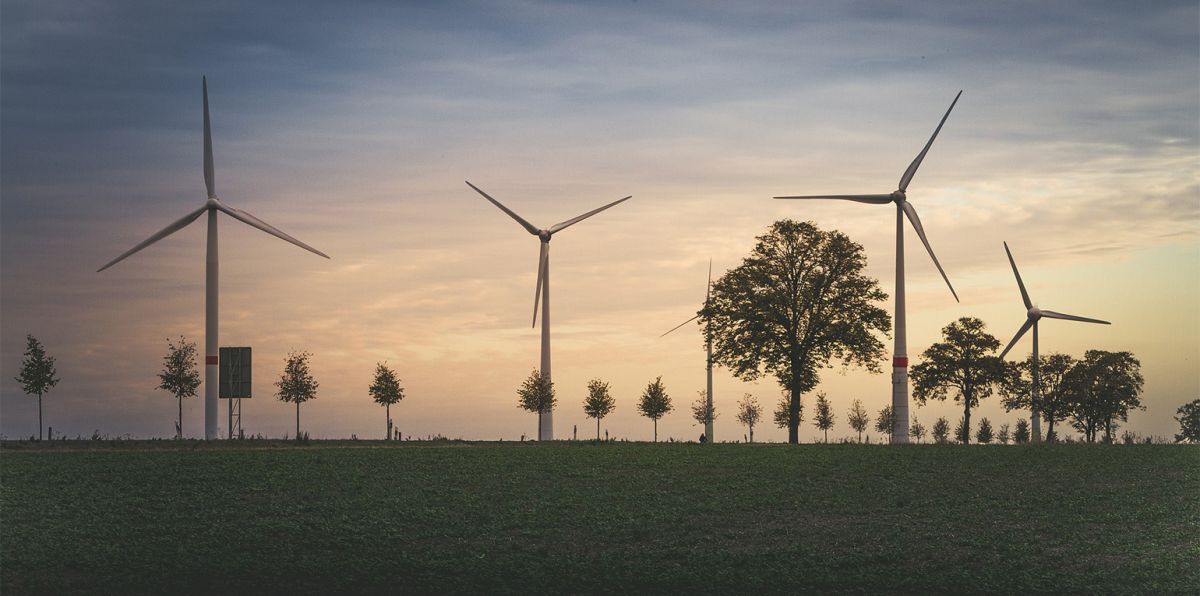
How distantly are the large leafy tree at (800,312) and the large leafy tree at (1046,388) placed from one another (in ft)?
100

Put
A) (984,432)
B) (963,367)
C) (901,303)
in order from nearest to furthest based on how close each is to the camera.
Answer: (901,303) < (963,367) < (984,432)

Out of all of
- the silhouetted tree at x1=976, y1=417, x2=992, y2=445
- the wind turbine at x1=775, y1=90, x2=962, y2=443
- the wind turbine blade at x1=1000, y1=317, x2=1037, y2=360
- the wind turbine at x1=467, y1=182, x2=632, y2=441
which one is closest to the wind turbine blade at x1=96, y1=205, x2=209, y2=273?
the wind turbine at x1=467, y1=182, x2=632, y2=441

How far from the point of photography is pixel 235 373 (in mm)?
77125

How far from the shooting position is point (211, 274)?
3105 inches

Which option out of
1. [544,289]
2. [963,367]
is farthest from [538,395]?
[963,367]

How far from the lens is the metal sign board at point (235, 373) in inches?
3017

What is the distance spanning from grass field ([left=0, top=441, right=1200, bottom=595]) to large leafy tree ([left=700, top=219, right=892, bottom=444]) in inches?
945

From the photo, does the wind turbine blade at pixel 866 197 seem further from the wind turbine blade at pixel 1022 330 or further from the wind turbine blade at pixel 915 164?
the wind turbine blade at pixel 1022 330

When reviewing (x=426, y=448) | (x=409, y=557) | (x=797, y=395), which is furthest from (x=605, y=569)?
(x=797, y=395)

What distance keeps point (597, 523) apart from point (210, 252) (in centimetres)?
4767

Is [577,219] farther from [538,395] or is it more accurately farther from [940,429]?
[940,429]

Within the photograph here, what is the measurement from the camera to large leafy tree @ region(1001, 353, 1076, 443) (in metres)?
107

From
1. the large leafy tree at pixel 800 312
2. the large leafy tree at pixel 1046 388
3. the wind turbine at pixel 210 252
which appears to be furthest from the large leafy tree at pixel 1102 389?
the wind turbine at pixel 210 252

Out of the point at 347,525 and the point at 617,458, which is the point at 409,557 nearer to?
the point at 347,525
